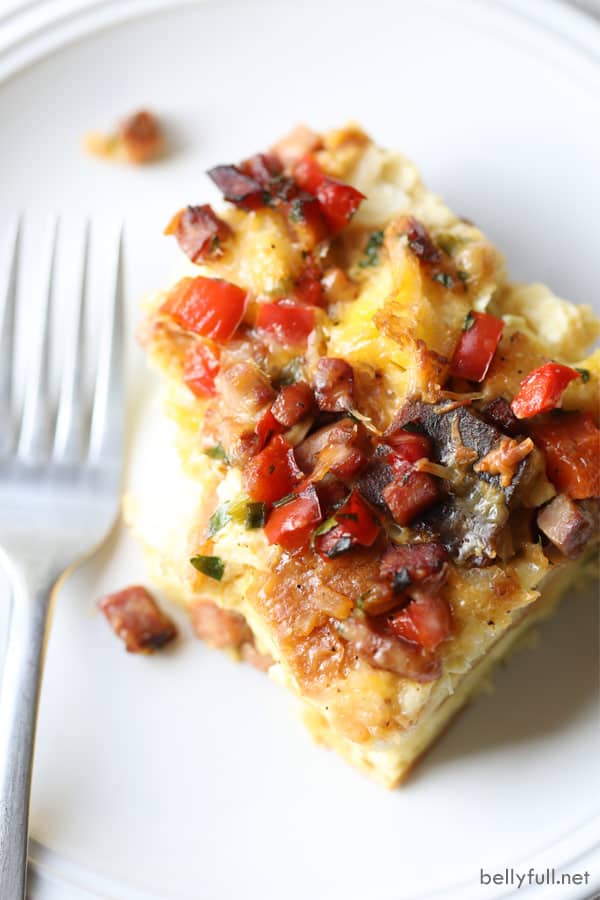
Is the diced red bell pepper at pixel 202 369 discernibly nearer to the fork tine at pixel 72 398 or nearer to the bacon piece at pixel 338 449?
the bacon piece at pixel 338 449

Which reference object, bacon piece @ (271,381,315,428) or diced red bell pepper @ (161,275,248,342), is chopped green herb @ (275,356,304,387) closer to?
bacon piece @ (271,381,315,428)

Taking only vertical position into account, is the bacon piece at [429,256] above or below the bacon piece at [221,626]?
above

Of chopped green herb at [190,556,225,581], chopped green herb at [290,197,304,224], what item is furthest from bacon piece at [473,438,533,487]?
chopped green herb at [290,197,304,224]

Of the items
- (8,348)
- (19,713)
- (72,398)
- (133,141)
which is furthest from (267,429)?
(133,141)

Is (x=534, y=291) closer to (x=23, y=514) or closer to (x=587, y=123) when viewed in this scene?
(x=587, y=123)

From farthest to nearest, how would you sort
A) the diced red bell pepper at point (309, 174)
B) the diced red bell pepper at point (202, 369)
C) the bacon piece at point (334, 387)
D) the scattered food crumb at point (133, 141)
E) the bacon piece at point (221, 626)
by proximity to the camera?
the scattered food crumb at point (133, 141), the bacon piece at point (221, 626), the diced red bell pepper at point (309, 174), the diced red bell pepper at point (202, 369), the bacon piece at point (334, 387)

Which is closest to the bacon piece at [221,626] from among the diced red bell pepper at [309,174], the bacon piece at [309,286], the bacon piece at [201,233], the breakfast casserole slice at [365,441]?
the breakfast casserole slice at [365,441]

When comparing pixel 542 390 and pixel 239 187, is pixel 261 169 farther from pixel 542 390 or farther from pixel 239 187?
pixel 542 390

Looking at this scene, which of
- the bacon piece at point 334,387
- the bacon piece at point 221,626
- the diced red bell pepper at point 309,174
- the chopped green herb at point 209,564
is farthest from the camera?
the bacon piece at point 221,626

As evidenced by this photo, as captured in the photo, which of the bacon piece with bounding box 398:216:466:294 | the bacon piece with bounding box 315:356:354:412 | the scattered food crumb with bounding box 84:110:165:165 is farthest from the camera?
the scattered food crumb with bounding box 84:110:165:165
